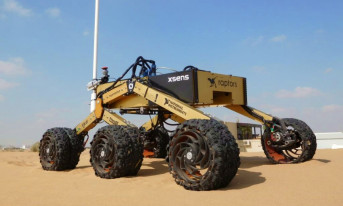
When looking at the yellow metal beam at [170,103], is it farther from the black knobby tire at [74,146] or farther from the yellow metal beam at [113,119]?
the black knobby tire at [74,146]

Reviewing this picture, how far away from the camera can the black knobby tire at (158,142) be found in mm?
11719

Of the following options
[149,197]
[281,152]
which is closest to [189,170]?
[149,197]

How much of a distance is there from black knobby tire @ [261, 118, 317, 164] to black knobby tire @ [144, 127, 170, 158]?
4.25 m

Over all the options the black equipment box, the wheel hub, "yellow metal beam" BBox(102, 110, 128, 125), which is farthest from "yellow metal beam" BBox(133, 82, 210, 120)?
the wheel hub

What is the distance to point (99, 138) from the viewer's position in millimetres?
7539

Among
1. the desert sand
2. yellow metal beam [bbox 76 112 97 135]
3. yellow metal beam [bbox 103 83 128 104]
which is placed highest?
yellow metal beam [bbox 103 83 128 104]

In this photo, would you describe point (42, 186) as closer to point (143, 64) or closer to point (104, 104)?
point (104, 104)

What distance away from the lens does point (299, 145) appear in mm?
8289

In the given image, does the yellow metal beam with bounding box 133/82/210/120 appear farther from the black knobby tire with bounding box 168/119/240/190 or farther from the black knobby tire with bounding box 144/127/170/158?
the black knobby tire with bounding box 144/127/170/158

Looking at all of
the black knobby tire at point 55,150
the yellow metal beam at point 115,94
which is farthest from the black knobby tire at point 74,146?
the yellow metal beam at point 115,94

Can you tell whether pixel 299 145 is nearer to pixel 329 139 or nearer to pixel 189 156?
pixel 189 156

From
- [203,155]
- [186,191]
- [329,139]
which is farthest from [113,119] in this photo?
[329,139]

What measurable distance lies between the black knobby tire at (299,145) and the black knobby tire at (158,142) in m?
4.25

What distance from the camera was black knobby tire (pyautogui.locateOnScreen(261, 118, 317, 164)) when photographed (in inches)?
311
